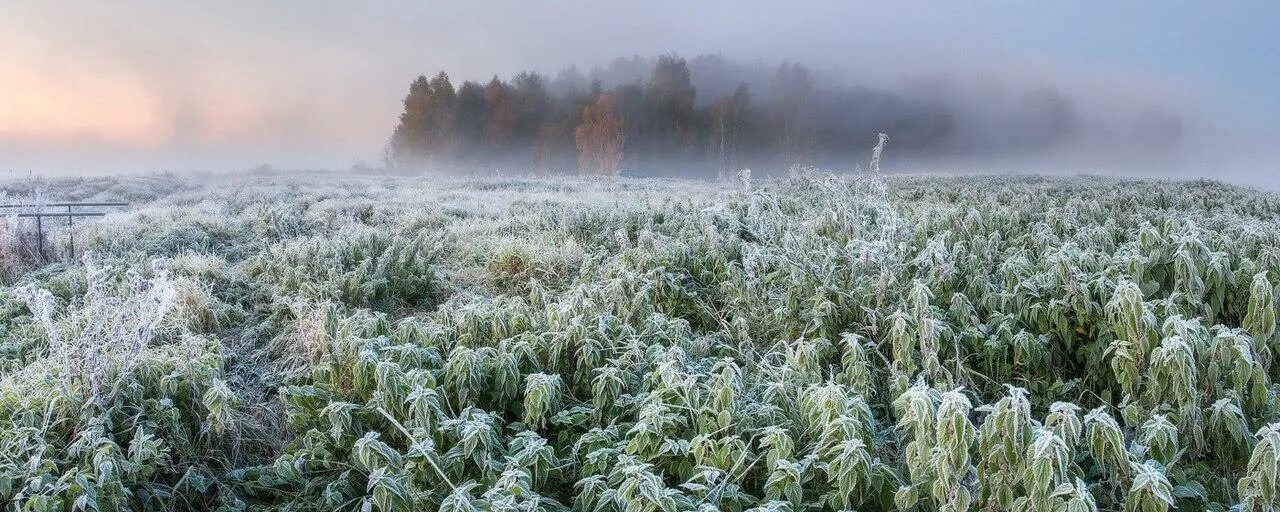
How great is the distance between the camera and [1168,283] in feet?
12.0

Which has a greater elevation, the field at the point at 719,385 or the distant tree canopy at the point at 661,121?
the distant tree canopy at the point at 661,121

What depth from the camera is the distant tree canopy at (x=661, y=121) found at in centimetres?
1157

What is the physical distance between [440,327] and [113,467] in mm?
1734

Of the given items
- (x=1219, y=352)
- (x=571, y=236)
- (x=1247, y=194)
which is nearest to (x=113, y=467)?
(x=1219, y=352)

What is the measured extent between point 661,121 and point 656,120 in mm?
101

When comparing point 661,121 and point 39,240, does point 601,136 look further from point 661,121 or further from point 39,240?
point 39,240

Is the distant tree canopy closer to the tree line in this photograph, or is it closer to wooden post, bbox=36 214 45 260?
the tree line

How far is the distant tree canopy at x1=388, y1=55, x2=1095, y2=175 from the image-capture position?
11.6 m

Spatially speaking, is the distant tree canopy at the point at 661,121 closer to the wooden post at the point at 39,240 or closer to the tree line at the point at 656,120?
the tree line at the point at 656,120

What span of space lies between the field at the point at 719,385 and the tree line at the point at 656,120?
5671mm

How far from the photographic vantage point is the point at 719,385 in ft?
8.93

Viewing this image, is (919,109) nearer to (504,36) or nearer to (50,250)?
(504,36)

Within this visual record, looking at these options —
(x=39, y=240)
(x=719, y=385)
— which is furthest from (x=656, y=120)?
(x=719, y=385)

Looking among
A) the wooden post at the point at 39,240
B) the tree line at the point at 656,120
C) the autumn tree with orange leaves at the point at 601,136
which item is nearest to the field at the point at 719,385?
the wooden post at the point at 39,240
